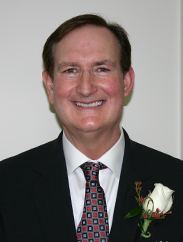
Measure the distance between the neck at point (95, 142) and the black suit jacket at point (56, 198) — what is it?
0.41 ft

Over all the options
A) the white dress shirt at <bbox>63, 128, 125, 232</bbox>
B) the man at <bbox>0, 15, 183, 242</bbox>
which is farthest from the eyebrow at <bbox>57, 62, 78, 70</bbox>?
the white dress shirt at <bbox>63, 128, 125, 232</bbox>

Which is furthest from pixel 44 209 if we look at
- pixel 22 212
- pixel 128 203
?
pixel 128 203

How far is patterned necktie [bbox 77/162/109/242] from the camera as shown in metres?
2.03

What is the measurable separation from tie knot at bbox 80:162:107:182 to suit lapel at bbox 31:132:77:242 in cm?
15

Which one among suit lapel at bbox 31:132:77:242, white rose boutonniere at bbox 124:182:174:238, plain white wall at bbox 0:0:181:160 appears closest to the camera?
white rose boutonniere at bbox 124:182:174:238

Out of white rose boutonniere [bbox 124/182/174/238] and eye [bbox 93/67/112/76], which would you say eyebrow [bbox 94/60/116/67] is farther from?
white rose boutonniere [bbox 124/182/174/238]

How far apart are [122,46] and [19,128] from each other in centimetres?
115

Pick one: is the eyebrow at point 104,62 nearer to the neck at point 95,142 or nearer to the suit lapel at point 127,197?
the neck at point 95,142

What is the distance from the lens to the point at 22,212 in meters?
2.13

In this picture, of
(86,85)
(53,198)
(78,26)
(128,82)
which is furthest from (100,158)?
(78,26)

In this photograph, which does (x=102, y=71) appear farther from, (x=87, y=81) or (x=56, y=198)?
(x=56, y=198)

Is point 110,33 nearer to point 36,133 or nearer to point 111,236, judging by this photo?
point 36,133

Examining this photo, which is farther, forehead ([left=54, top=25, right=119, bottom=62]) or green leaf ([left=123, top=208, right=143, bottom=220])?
forehead ([left=54, top=25, right=119, bottom=62])

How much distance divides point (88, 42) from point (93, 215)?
4.00 ft
